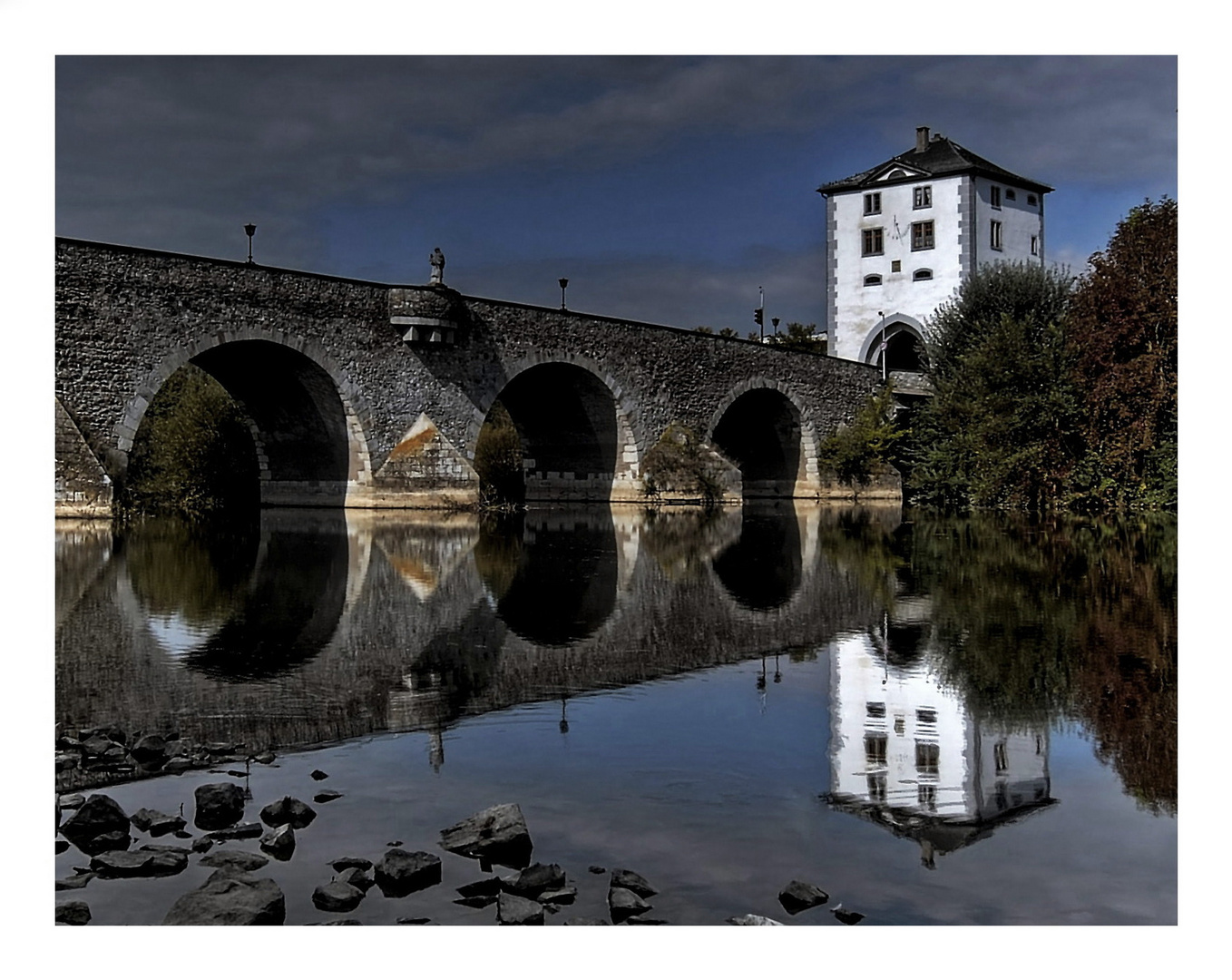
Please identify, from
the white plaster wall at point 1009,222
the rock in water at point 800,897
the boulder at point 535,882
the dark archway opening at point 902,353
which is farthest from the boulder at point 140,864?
the dark archway opening at point 902,353

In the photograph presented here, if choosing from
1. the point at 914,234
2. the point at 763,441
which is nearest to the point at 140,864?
the point at 763,441

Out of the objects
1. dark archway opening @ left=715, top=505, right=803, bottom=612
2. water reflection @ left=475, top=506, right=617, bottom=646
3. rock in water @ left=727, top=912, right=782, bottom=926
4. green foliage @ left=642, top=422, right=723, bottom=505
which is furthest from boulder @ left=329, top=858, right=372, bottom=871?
green foliage @ left=642, top=422, right=723, bottom=505

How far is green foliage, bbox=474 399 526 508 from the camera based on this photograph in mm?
30531

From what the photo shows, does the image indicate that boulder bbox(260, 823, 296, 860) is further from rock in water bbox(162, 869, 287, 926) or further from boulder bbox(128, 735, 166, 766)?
boulder bbox(128, 735, 166, 766)

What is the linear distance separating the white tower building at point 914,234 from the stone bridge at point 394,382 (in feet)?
20.9

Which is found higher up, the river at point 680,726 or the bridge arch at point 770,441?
the bridge arch at point 770,441

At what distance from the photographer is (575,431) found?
29.4 m

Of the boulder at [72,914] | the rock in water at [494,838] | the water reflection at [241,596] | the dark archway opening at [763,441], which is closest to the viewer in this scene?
the boulder at [72,914]

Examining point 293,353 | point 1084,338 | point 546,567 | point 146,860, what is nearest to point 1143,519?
point 1084,338

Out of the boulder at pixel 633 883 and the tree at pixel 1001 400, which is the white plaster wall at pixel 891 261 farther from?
the boulder at pixel 633 883

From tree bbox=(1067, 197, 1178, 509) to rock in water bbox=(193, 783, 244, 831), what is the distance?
59.6 feet

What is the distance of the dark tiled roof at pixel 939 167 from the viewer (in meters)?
39.1

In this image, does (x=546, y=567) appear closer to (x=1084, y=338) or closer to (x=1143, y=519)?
(x=1143, y=519)

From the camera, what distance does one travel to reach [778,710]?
525 cm
